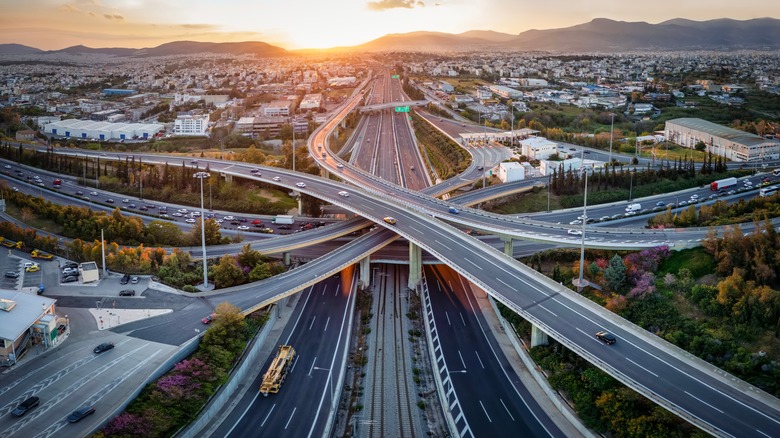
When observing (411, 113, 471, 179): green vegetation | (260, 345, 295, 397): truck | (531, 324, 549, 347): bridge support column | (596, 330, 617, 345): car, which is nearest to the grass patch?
(531, 324, 549, 347): bridge support column

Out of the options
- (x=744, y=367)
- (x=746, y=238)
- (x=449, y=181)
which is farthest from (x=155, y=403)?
(x=449, y=181)

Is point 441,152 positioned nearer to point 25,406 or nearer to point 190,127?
point 190,127

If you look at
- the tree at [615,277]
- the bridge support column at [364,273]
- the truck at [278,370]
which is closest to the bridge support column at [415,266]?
the bridge support column at [364,273]

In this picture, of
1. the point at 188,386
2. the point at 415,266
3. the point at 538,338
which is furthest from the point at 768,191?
the point at 188,386

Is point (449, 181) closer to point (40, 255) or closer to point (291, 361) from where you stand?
point (291, 361)

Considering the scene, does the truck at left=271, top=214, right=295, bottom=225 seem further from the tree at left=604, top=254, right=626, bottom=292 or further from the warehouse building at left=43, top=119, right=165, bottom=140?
the warehouse building at left=43, top=119, right=165, bottom=140

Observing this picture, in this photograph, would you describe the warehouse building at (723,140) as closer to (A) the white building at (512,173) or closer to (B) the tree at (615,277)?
(A) the white building at (512,173)
